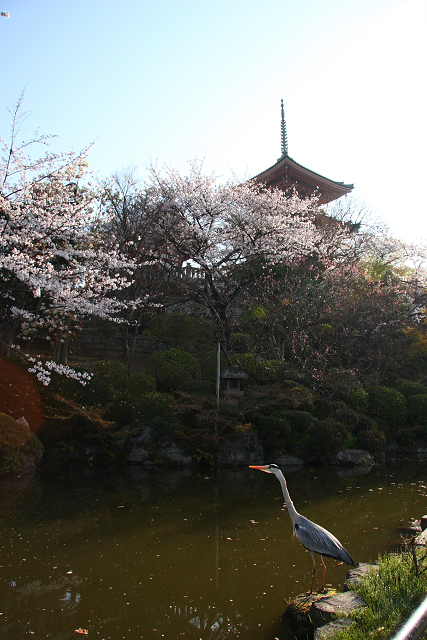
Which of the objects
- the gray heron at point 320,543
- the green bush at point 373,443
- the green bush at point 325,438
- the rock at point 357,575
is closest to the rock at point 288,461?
the green bush at point 325,438

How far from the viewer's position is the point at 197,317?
12812 mm

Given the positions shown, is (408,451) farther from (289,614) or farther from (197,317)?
(289,614)

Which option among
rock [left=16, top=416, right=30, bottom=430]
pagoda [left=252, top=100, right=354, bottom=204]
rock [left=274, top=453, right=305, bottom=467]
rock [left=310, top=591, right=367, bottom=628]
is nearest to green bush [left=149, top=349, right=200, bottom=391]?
rock [left=274, top=453, right=305, bottom=467]

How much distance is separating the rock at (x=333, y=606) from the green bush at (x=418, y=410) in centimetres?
891

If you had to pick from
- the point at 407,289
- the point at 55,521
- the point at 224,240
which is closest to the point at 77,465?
the point at 55,521

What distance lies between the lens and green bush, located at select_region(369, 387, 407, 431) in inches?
418

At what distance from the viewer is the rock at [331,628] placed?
2.52m

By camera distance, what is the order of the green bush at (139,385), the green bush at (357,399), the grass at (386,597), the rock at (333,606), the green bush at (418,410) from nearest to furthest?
the grass at (386,597)
the rock at (333,606)
the green bush at (139,385)
the green bush at (357,399)
the green bush at (418,410)

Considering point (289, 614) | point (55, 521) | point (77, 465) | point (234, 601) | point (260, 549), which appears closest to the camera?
point (289, 614)

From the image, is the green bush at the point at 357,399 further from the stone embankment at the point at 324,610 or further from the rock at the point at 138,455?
the stone embankment at the point at 324,610

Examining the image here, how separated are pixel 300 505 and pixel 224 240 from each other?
7905 millimetres

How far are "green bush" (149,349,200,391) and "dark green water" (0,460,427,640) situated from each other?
2921mm

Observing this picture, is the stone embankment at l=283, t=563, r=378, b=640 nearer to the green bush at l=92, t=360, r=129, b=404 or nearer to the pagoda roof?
the green bush at l=92, t=360, r=129, b=404

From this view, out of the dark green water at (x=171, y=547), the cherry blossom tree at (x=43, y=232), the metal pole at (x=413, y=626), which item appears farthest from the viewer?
the cherry blossom tree at (x=43, y=232)
